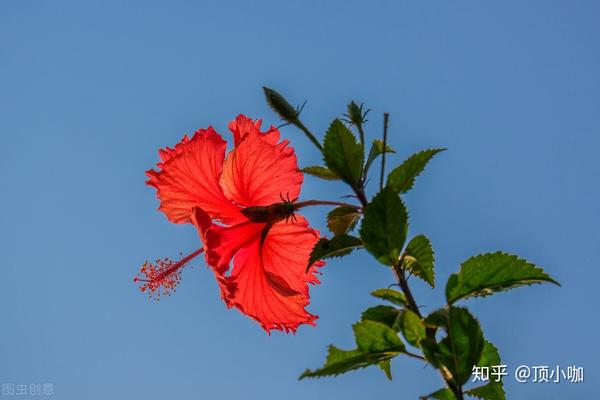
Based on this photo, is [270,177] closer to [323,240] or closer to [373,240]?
[323,240]

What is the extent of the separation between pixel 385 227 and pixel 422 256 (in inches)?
7.5

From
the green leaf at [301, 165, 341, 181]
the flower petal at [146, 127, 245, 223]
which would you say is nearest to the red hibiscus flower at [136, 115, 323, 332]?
the flower petal at [146, 127, 245, 223]

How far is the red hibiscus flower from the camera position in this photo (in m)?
2.32

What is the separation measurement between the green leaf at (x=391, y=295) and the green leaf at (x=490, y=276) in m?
0.12

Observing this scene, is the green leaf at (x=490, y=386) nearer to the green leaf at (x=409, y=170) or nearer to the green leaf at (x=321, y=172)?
the green leaf at (x=409, y=170)

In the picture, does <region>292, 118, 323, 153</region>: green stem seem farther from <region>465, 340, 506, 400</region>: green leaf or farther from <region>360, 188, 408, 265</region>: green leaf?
<region>465, 340, 506, 400</region>: green leaf

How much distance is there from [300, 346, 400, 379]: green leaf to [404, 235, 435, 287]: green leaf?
0.75 ft

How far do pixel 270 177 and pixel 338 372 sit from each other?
1.03 metres

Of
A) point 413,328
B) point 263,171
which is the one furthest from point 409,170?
point 263,171

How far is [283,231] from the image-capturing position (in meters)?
2.37

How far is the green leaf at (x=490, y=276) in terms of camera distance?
59.6 inches

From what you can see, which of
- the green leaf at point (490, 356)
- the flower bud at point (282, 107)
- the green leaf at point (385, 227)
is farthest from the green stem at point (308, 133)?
the green leaf at point (490, 356)

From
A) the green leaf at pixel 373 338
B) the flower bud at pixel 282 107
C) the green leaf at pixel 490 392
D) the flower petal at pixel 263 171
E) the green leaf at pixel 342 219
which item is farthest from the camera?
the flower petal at pixel 263 171

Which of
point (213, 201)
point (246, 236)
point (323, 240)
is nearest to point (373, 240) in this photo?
point (323, 240)
